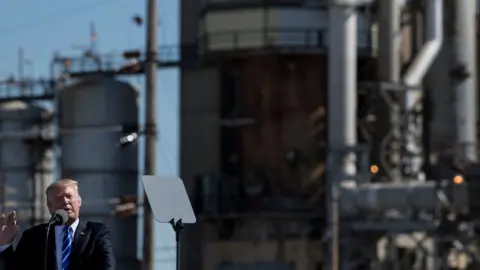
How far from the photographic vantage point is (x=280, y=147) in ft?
160

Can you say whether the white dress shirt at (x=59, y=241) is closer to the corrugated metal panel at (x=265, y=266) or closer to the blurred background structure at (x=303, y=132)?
the blurred background structure at (x=303, y=132)

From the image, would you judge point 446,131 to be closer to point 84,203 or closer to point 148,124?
point 148,124

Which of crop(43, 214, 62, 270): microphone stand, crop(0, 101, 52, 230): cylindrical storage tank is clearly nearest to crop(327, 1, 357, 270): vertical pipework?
crop(0, 101, 52, 230): cylindrical storage tank

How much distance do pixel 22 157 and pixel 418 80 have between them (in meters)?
17.6

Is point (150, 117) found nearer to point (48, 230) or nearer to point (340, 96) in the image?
point (340, 96)

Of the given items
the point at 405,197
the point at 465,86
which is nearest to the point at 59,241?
the point at 405,197

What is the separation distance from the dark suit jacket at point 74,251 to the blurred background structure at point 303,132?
Answer: 32.9 meters

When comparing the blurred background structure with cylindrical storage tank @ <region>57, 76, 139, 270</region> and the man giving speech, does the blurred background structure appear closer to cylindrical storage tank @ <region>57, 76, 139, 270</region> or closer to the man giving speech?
cylindrical storage tank @ <region>57, 76, 139, 270</region>

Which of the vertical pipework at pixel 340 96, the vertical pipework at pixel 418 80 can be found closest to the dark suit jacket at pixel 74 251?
the vertical pipework at pixel 340 96

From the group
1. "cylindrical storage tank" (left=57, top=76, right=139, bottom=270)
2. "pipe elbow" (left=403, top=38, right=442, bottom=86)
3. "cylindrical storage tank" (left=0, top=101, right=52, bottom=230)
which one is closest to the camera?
"pipe elbow" (left=403, top=38, right=442, bottom=86)

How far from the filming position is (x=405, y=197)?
43.1 meters

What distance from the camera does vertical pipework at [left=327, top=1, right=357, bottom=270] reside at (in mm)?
45469

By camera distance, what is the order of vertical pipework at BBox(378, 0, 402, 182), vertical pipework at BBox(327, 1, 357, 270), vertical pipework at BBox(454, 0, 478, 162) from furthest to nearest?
1. vertical pipework at BBox(378, 0, 402, 182)
2. vertical pipework at BBox(327, 1, 357, 270)
3. vertical pipework at BBox(454, 0, 478, 162)

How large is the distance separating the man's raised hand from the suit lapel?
415 mm
